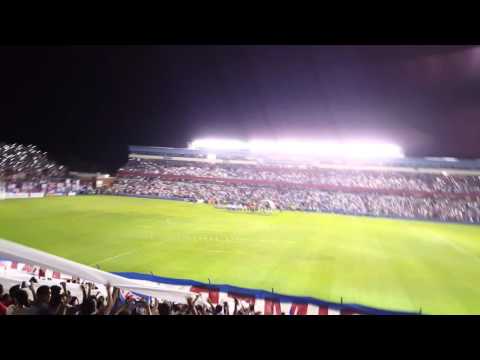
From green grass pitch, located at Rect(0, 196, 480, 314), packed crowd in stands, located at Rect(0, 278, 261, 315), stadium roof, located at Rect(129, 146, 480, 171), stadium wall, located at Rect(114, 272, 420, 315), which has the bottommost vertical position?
packed crowd in stands, located at Rect(0, 278, 261, 315)

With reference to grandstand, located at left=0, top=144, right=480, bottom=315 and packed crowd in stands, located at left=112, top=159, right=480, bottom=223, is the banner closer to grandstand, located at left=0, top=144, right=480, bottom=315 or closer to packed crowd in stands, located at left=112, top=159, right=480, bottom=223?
grandstand, located at left=0, top=144, right=480, bottom=315

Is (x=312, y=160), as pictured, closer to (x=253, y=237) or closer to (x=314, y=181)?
(x=314, y=181)

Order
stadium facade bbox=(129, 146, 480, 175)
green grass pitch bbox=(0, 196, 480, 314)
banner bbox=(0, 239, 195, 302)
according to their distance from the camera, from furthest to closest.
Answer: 1. stadium facade bbox=(129, 146, 480, 175)
2. green grass pitch bbox=(0, 196, 480, 314)
3. banner bbox=(0, 239, 195, 302)

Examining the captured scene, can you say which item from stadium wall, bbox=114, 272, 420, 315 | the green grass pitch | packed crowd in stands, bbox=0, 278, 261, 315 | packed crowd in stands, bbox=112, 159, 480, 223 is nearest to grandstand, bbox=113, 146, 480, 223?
packed crowd in stands, bbox=112, 159, 480, 223

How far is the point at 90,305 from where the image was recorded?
3820mm

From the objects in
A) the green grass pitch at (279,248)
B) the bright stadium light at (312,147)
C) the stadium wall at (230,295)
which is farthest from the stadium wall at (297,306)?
the bright stadium light at (312,147)

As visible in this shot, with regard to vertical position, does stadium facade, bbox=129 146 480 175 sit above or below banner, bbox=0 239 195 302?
above

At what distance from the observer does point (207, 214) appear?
877 cm

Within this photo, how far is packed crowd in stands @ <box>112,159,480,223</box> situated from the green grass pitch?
1.21 ft

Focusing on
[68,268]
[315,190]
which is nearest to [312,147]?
[315,190]

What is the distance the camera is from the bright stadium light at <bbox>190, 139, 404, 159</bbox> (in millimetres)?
6098
